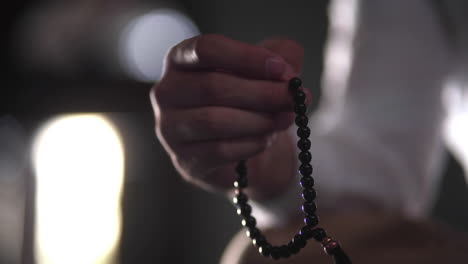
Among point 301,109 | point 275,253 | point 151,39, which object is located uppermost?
point 151,39

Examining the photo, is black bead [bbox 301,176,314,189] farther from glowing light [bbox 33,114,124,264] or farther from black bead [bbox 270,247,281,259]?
glowing light [bbox 33,114,124,264]

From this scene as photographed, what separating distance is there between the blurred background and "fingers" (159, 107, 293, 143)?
4.11 feet

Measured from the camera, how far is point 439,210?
157cm

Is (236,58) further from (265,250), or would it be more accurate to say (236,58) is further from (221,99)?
(265,250)

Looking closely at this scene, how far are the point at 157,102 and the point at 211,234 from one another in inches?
77.7

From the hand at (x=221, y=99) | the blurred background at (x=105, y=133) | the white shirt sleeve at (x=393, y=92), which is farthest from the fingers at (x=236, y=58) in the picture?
the blurred background at (x=105, y=133)

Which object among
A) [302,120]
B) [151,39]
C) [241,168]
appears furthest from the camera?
[151,39]

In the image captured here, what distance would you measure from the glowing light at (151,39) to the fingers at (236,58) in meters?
1.93

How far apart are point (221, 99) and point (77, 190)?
4.46 ft

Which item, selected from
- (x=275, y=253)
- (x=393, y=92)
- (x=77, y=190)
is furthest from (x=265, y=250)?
(x=77, y=190)

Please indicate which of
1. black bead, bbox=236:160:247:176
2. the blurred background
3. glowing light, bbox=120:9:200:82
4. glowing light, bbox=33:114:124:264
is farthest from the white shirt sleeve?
glowing light, bbox=120:9:200:82

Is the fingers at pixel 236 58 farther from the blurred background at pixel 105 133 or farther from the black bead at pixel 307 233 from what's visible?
the blurred background at pixel 105 133

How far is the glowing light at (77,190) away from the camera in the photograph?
1.66 m

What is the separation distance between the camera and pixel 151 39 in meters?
2.57
